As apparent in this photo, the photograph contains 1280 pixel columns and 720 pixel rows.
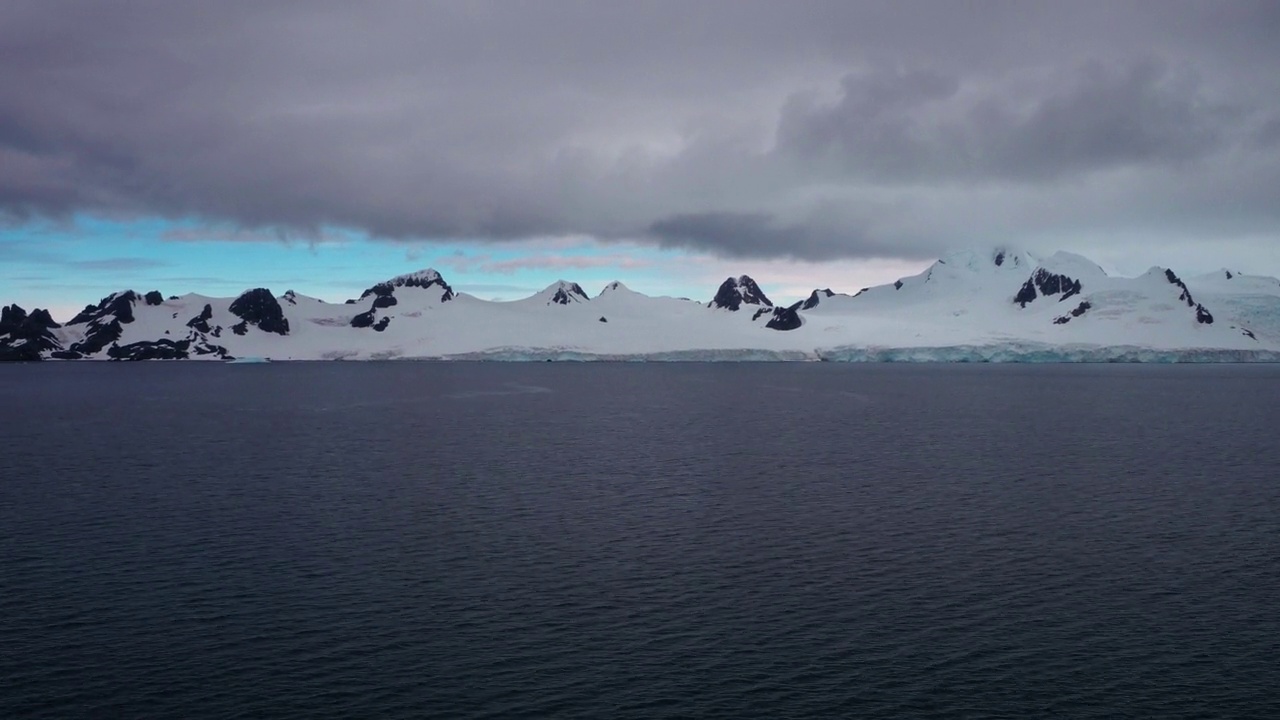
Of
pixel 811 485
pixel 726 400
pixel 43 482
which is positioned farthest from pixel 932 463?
pixel 726 400

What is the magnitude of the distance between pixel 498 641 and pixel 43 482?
37.7 meters

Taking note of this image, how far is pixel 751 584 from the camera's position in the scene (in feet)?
106

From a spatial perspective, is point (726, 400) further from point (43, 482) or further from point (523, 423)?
point (43, 482)

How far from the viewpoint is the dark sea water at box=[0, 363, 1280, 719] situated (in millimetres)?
23266

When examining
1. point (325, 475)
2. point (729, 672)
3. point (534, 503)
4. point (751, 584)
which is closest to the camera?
point (729, 672)

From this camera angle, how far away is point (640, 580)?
32625mm

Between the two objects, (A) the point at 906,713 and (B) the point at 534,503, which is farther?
(B) the point at 534,503

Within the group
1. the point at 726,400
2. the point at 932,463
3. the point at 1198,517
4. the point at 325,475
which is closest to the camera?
the point at 1198,517

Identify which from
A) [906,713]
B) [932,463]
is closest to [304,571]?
[906,713]

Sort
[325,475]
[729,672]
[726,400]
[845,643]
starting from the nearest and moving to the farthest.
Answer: [729,672] → [845,643] → [325,475] → [726,400]

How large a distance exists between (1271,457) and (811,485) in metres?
33.9

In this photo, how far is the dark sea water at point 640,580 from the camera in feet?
76.3

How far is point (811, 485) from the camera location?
52.7 metres

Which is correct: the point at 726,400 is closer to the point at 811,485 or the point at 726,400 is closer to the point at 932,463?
the point at 932,463
